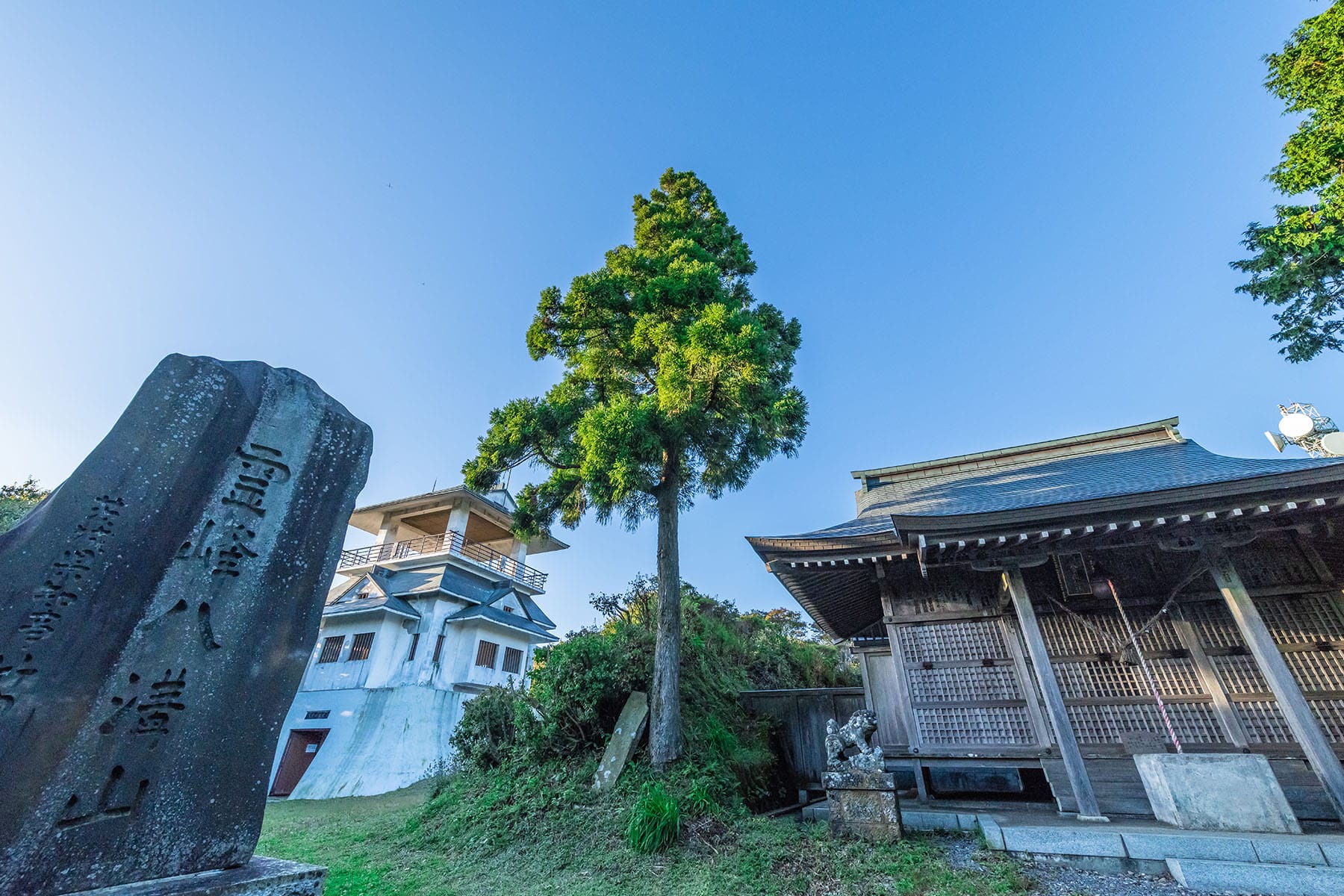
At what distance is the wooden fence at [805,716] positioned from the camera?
31.0ft

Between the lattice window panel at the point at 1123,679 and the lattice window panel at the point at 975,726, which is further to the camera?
the lattice window panel at the point at 975,726

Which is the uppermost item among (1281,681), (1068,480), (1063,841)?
(1068,480)

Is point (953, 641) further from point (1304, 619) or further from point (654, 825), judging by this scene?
point (654, 825)

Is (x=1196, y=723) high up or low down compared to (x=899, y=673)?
down

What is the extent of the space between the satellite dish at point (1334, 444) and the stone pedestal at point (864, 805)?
14.0m

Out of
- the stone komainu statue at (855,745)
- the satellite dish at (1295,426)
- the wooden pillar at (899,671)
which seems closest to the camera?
the stone komainu statue at (855,745)

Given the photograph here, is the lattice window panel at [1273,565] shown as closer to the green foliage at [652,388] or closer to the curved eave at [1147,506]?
the curved eave at [1147,506]

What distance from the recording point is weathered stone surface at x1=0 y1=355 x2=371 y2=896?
2221mm

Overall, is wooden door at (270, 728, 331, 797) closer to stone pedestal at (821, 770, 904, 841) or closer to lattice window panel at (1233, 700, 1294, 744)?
stone pedestal at (821, 770, 904, 841)

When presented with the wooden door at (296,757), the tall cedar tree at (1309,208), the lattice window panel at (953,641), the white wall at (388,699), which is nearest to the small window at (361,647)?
the white wall at (388,699)

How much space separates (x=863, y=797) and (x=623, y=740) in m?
3.25

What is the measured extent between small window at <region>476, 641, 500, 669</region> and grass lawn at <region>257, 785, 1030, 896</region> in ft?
34.8

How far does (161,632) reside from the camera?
2629mm

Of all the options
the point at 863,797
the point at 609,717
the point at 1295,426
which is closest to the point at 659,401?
the point at 609,717
